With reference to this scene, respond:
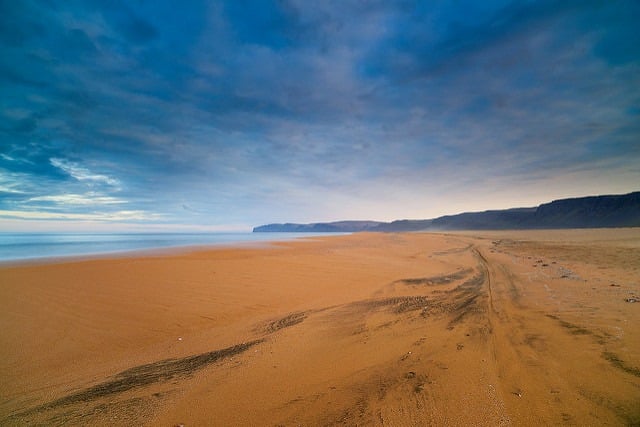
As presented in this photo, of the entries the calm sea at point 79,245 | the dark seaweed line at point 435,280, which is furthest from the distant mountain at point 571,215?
the calm sea at point 79,245

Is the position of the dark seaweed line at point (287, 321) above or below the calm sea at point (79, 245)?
below

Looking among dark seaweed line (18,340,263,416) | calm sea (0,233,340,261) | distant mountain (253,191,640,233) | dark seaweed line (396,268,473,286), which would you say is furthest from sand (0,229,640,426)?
distant mountain (253,191,640,233)

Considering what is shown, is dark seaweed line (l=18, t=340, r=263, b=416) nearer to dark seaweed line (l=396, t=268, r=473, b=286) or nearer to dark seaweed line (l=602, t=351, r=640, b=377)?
dark seaweed line (l=602, t=351, r=640, b=377)

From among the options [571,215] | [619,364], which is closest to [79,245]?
[619,364]

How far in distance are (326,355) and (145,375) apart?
8.62ft

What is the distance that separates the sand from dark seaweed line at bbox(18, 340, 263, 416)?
0.02 meters

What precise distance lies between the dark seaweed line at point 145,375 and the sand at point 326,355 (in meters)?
0.02

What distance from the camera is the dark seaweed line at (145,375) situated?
3265 mm

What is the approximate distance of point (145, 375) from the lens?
12.3 feet

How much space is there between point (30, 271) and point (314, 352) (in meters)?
15.1

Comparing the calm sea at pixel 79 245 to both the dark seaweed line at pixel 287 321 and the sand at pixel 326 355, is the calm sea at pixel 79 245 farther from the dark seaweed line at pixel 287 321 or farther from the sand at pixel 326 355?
the dark seaweed line at pixel 287 321

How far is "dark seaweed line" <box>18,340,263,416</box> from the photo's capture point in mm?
3265

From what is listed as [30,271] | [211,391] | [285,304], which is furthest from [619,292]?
[30,271]

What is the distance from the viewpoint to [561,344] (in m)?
4.07
